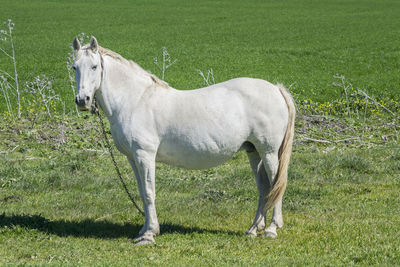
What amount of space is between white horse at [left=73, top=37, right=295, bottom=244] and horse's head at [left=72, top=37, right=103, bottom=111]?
0.02 meters

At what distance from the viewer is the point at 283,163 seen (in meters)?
6.40

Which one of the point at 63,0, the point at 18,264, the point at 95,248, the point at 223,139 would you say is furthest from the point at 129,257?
the point at 63,0

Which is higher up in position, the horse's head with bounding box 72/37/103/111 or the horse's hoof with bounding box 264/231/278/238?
the horse's head with bounding box 72/37/103/111

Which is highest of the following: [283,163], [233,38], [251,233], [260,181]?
[283,163]

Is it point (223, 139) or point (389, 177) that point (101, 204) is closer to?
point (223, 139)

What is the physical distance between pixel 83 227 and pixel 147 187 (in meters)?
1.16

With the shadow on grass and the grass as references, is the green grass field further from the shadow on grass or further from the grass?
the grass

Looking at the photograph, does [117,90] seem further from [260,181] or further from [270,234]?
[270,234]

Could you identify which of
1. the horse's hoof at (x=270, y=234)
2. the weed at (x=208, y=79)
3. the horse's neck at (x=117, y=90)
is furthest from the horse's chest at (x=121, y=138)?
the weed at (x=208, y=79)

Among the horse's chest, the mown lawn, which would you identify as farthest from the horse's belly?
the mown lawn

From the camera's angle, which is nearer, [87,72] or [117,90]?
[87,72]

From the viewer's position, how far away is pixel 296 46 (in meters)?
31.5

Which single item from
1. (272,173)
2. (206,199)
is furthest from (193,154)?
(206,199)

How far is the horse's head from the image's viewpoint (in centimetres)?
565
